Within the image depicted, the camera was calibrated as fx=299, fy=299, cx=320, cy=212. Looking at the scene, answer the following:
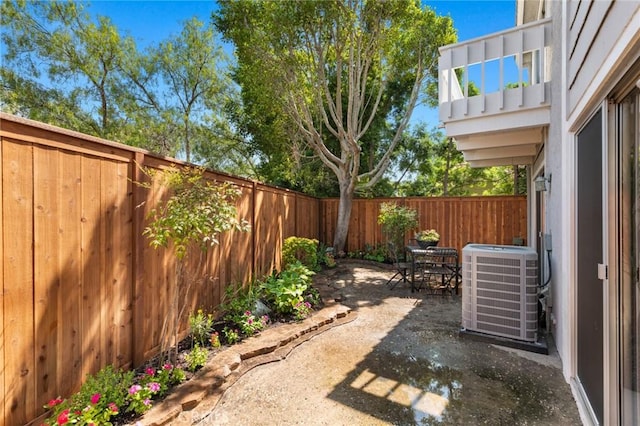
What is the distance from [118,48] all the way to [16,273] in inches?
516

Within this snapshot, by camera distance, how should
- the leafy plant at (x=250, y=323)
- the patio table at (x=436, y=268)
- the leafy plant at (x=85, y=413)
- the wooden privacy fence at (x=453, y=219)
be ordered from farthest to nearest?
1. the wooden privacy fence at (x=453, y=219)
2. the patio table at (x=436, y=268)
3. the leafy plant at (x=250, y=323)
4. the leafy plant at (x=85, y=413)

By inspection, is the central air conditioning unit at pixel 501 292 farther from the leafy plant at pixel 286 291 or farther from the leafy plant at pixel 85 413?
the leafy plant at pixel 85 413

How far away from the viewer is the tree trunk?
8.45 m

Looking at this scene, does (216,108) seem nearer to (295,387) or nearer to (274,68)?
(274,68)

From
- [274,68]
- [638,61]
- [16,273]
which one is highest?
[274,68]

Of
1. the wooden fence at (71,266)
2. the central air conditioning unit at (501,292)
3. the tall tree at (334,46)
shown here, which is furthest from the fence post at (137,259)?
the tall tree at (334,46)

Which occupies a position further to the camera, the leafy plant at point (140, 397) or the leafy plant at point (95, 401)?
the leafy plant at point (140, 397)

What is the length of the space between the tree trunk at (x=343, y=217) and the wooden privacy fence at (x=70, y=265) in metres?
5.94

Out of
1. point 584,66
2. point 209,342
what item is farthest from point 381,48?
point 209,342

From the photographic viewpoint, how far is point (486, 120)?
4.29 meters

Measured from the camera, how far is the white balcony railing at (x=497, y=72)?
385cm

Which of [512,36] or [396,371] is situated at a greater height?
[512,36]

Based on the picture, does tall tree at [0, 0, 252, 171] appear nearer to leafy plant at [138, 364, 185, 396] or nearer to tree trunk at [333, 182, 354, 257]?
tree trunk at [333, 182, 354, 257]

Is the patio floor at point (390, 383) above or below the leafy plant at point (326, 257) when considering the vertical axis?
below
